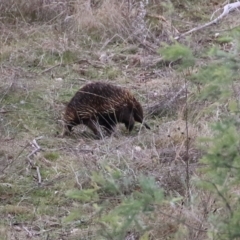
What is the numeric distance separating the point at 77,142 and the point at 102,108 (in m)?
0.47

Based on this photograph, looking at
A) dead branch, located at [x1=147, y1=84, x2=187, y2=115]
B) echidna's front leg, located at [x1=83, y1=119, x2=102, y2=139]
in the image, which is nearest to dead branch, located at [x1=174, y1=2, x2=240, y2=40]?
dead branch, located at [x1=147, y1=84, x2=187, y2=115]

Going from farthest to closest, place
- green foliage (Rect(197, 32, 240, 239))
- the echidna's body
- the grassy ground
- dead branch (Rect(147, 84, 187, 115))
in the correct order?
dead branch (Rect(147, 84, 187, 115)), the echidna's body, the grassy ground, green foliage (Rect(197, 32, 240, 239))

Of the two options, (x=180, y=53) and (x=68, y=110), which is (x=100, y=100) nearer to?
(x=68, y=110)

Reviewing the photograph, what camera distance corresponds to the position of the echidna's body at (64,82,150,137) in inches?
289

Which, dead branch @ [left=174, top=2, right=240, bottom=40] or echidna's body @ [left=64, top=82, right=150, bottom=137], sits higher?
echidna's body @ [left=64, top=82, right=150, bottom=137]

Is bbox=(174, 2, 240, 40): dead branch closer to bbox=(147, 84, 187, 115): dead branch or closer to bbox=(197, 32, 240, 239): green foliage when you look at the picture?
bbox=(147, 84, 187, 115): dead branch

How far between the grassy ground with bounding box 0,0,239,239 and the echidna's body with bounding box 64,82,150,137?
137 millimetres

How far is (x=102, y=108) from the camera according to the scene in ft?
24.3

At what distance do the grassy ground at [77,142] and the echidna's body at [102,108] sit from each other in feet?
0.45

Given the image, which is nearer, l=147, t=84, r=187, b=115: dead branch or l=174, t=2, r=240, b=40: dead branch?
l=147, t=84, r=187, b=115: dead branch

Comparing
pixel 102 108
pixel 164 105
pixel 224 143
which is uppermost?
pixel 224 143

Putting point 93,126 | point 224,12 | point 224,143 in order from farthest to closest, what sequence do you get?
1. point 224,12
2. point 93,126
3. point 224,143

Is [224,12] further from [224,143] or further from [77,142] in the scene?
[224,143]

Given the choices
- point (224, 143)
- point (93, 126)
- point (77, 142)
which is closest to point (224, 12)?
point (93, 126)
